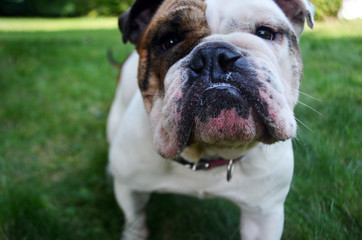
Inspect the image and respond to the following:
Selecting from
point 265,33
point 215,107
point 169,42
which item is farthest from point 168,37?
point 215,107

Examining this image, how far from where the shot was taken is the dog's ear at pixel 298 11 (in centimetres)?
212

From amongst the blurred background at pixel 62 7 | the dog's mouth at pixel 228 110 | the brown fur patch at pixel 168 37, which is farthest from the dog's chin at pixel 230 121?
the blurred background at pixel 62 7

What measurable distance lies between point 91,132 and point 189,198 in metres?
1.94

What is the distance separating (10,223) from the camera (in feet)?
7.55

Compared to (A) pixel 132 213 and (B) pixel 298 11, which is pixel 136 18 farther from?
(A) pixel 132 213

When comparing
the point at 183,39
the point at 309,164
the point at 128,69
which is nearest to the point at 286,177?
the point at 309,164

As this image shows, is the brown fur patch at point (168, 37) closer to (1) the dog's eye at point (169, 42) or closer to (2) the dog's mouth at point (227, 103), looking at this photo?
(1) the dog's eye at point (169, 42)

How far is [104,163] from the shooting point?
361 centimetres

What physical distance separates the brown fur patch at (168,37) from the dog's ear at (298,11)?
61 centimetres

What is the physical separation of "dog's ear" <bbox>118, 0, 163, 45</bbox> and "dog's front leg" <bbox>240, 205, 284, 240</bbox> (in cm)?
139

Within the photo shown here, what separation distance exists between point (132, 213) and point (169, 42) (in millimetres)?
1261

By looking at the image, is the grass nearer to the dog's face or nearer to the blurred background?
the dog's face

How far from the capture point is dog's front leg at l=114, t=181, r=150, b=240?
2508mm

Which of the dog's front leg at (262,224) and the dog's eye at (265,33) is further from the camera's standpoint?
the dog's front leg at (262,224)
